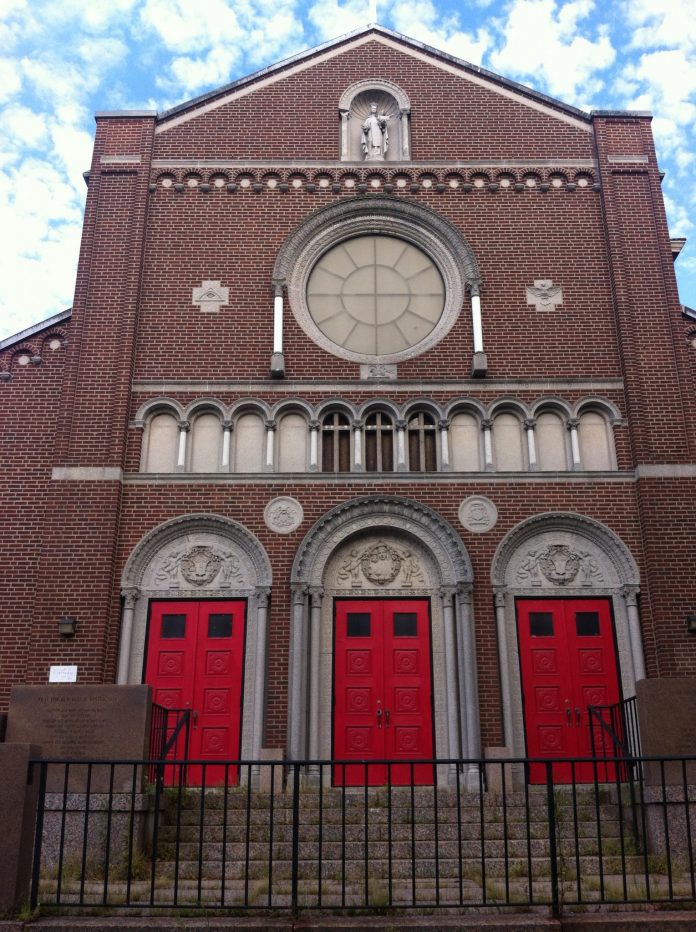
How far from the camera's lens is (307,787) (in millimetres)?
11828

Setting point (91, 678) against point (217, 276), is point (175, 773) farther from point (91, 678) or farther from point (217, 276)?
point (217, 276)

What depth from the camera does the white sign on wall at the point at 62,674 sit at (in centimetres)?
1293

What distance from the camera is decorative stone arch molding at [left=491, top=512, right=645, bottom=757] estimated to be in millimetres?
13438

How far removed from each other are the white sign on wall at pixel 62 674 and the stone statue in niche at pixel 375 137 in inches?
405

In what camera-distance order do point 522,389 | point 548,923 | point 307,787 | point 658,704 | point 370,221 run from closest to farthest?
point 548,923 → point 658,704 → point 307,787 → point 522,389 → point 370,221

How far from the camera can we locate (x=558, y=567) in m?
13.9

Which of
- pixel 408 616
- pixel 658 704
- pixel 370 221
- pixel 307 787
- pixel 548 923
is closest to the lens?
pixel 548 923

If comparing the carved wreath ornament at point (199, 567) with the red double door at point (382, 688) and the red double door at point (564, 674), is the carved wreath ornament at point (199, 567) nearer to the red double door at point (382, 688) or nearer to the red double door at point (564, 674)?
the red double door at point (382, 688)

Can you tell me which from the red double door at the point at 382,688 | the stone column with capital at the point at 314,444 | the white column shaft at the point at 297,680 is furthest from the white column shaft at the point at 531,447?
the white column shaft at the point at 297,680

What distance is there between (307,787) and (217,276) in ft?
28.5

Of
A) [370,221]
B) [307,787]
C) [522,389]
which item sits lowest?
[307,787]

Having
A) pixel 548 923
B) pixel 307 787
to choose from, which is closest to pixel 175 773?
pixel 307 787

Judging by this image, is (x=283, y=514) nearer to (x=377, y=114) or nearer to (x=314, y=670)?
(x=314, y=670)

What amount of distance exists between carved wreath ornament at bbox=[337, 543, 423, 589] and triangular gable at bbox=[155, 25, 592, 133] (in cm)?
899
